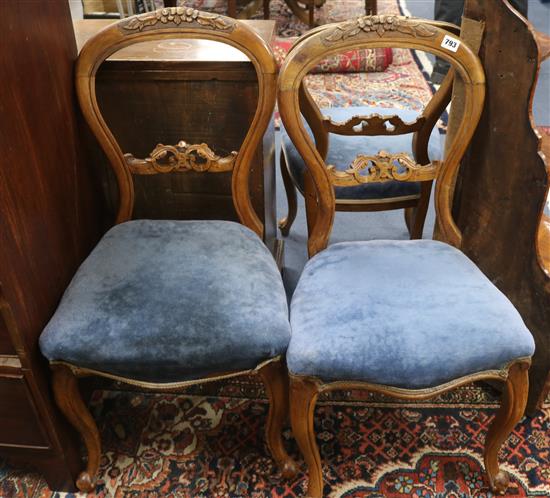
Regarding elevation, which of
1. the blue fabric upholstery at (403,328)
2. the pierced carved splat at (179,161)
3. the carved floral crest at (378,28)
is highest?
the carved floral crest at (378,28)

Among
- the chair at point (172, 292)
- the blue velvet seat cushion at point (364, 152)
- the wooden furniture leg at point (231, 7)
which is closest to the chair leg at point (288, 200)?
the blue velvet seat cushion at point (364, 152)

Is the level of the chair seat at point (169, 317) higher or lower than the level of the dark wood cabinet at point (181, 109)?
lower

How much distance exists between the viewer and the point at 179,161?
137 centimetres

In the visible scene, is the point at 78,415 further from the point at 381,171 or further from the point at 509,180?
the point at 509,180

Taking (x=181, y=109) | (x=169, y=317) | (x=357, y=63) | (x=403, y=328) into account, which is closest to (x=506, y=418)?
(x=403, y=328)

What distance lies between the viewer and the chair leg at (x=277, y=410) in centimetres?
121

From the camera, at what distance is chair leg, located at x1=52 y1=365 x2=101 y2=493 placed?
46.8 inches

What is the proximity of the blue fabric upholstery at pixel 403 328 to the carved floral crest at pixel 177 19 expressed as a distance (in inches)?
23.0

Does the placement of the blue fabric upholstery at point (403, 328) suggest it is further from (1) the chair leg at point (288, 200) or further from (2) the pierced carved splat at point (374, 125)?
(1) the chair leg at point (288, 200)

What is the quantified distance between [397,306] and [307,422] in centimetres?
30

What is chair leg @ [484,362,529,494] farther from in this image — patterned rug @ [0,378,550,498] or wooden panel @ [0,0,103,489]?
wooden panel @ [0,0,103,489]

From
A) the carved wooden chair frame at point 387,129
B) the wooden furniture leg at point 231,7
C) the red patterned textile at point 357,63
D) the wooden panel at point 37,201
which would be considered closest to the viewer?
the wooden panel at point 37,201

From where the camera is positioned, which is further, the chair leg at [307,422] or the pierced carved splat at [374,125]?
the pierced carved splat at [374,125]

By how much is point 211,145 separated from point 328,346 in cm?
64
